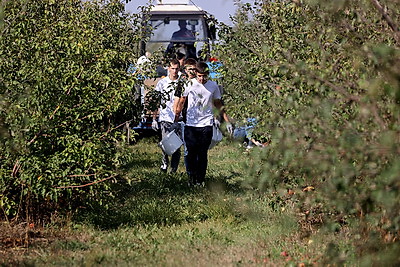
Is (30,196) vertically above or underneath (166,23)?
underneath

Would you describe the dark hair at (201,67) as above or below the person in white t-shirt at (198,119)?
above

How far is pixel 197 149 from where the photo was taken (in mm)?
12008

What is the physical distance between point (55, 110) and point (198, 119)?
12.5 feet

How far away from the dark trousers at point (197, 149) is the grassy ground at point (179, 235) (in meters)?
0.64

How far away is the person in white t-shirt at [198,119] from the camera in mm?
11602

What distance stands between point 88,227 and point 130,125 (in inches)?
81.1

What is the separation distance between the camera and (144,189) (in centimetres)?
1139

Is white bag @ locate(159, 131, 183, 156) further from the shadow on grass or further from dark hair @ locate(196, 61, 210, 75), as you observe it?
dark hair @ locate(196, 61, 210, 75)

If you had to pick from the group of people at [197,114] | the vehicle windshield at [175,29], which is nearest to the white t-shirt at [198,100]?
the group of people at [197,114]

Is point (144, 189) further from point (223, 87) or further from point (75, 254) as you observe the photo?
point (75, 254)

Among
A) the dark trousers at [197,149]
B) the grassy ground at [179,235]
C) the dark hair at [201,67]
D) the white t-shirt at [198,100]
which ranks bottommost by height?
the grassy ground at [179,235]

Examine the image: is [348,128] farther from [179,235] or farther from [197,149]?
[197,149]

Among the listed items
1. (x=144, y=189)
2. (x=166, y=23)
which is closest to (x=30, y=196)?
(x=144, y=189)

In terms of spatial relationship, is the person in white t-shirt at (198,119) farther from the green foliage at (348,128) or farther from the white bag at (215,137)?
the green foliage at (348,128)
